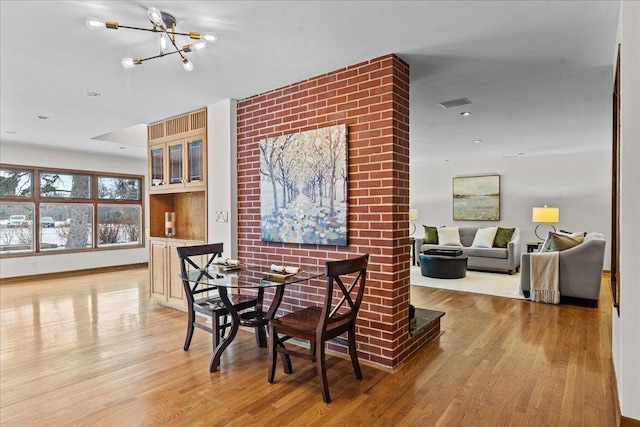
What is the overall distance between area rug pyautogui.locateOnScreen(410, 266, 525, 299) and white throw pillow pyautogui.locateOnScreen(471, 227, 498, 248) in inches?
26.1

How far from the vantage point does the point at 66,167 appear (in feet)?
24.1

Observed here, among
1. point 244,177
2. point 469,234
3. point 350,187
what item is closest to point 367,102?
point 350,187

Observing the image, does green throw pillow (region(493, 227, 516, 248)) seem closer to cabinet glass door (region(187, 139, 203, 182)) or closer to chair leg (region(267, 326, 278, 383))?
cabinet glass door (region(187, 139, 203, 182))

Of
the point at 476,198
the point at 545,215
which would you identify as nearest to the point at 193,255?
the point at 545,215

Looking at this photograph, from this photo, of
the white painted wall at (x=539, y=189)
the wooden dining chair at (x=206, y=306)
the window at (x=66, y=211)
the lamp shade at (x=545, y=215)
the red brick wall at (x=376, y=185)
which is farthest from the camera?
the white painted wall at (x=539, y=189)

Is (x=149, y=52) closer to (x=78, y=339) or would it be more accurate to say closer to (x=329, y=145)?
(x=329, y=145)

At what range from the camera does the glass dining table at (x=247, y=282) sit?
8.79ft

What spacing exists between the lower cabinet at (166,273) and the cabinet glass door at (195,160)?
2.52 feet

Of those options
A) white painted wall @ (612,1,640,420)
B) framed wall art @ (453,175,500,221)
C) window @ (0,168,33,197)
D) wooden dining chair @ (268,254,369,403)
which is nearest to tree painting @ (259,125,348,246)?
wooden dining chair @ (268,254,369,403)

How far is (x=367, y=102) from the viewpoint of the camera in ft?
9.82

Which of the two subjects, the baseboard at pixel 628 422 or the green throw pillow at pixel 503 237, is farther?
the green throw pillow at pixel 503 237

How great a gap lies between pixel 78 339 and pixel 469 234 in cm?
732

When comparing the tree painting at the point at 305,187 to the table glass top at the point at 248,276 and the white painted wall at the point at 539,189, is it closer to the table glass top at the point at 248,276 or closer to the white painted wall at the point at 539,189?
the table glass top at the point at 248,276

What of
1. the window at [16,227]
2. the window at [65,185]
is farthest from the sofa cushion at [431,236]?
the window at [16,227]
